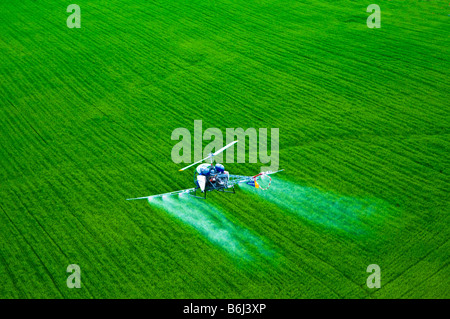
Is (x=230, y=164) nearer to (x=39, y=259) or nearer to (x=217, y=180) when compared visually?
(x=217, y=180)

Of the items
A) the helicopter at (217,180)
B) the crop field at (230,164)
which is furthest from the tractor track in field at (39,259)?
the helicopter at (217,180)

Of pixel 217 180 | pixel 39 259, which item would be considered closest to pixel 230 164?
pixel 217 180

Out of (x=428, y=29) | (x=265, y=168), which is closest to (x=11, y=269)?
(x=265, y=168)

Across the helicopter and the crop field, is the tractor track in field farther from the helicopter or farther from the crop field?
the helicopter

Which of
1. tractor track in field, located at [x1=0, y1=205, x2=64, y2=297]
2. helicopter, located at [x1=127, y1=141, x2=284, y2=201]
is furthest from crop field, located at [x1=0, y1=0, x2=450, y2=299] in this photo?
helicopter, located at [x1=127, y1=141, x2=284, y2=201]

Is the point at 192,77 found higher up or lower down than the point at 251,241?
higher up

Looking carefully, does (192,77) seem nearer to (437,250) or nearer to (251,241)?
(251,241)

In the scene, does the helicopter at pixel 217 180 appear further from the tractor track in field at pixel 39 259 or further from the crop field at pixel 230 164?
the tractor track in field at pixel 39 259

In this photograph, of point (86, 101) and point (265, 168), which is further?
point (86, 101)
